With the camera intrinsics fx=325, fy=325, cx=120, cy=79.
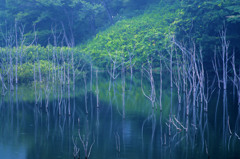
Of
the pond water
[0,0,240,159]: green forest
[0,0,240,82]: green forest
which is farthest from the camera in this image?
[0,0,240,82]: green forest

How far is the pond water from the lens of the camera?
8.70 m

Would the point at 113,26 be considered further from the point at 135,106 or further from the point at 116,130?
the point at 116,130

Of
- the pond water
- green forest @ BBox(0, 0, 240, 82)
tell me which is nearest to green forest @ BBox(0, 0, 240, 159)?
the pond water

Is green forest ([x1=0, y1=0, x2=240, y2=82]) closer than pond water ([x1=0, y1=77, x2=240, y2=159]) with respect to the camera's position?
No

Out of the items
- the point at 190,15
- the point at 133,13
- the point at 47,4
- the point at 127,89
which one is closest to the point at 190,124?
the point at 127,89

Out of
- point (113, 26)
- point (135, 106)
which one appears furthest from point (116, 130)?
point (113, 26)

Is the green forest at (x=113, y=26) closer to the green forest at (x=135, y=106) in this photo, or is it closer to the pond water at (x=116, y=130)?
the green forest at (x=135, y=106)

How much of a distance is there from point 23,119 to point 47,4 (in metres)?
22.9

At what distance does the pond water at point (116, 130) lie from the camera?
8695 mm

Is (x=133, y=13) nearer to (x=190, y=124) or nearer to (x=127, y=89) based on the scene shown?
(x=127, y=89)

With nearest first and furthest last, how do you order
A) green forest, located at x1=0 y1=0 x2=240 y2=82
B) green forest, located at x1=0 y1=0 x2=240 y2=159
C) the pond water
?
the pond water, green forest, located at x1=0 y1=0 x2=240 y2=159, green forest, located at x1=0 y1=0 x2=240 y2=82

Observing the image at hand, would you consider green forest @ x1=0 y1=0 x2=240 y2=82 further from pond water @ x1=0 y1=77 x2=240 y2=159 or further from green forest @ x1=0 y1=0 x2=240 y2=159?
pond water @ x1=0 y1=77 x2=240 y2=159

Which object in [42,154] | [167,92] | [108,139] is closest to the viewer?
[42,154]

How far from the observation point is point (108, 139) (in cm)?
995
